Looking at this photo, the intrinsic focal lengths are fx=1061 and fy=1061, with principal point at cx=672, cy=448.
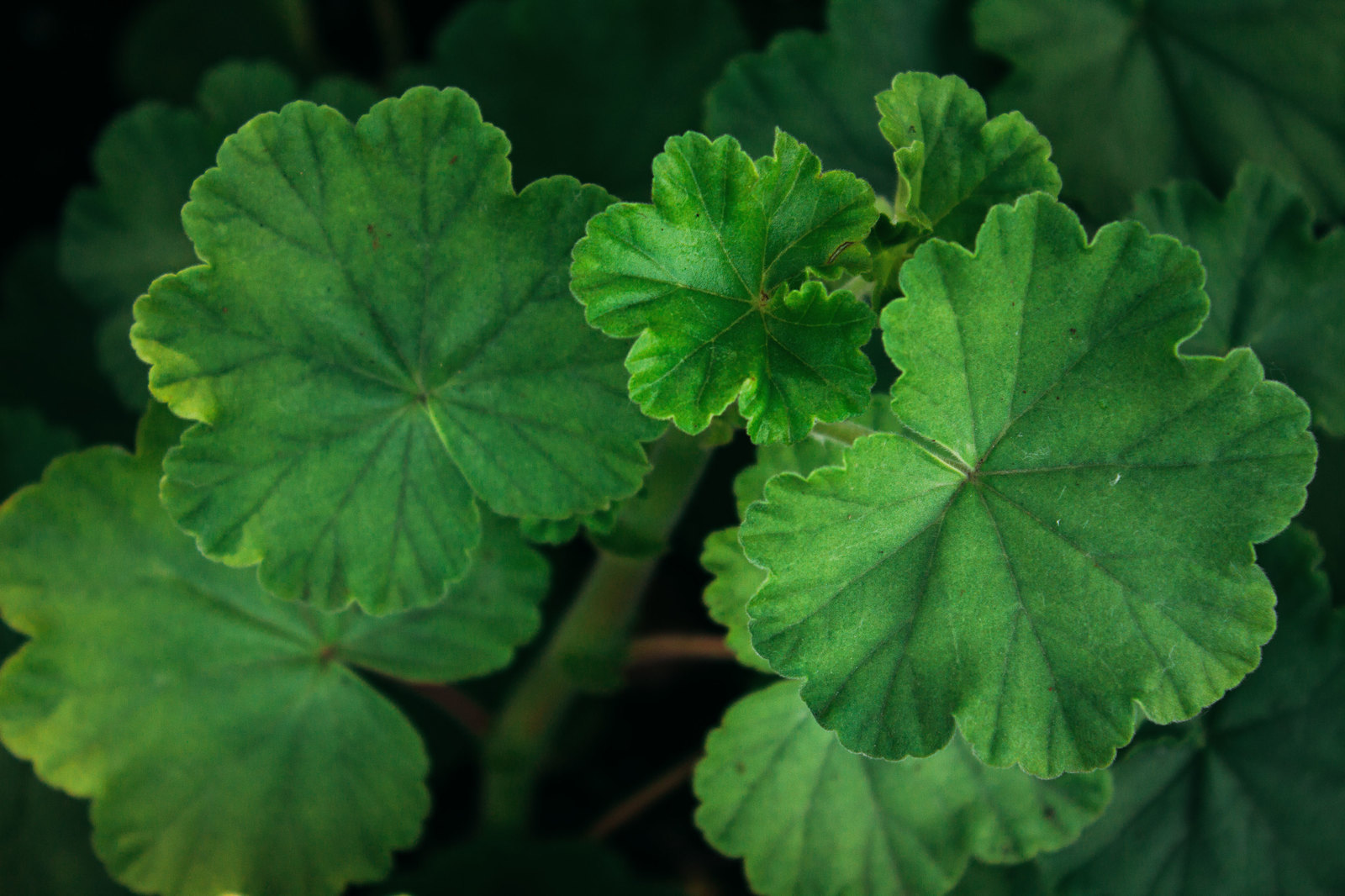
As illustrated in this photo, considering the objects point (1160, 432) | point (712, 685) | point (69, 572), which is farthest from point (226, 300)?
point (712, 685)

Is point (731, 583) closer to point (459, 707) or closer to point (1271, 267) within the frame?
point (459, 707)

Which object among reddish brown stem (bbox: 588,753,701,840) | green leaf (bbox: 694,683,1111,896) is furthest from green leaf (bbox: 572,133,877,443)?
reddish brown stem (bbox: 588,753,701,840)

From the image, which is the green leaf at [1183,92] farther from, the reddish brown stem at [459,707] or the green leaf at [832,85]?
the reddish brown stem at [459,707]

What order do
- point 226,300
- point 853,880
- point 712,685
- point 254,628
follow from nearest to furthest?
point 226,300
point 853,880
point 254,628
point 712,685

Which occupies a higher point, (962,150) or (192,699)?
(962,150)

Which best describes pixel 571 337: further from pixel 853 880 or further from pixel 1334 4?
pixel 1334 4

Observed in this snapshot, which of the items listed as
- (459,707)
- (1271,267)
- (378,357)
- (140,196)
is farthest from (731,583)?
(140,196)
